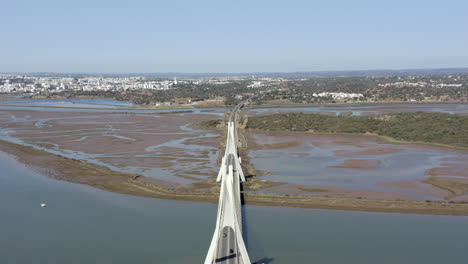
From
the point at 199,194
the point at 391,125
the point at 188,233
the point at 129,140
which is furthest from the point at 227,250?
the point at 391,125

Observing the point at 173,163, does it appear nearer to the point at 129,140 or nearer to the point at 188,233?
the point at 129,140

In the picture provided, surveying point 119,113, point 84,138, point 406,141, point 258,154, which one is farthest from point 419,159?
point 119,113

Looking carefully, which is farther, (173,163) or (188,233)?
(173,163)

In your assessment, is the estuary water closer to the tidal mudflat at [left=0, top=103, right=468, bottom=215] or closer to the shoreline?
the shoreline

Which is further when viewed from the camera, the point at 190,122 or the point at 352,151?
the point at 190,122

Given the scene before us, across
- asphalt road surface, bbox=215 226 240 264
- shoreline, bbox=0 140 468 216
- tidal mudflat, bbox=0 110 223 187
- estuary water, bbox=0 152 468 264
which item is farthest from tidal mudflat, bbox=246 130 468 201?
asphalt road surface, bbox=215 226 240 264

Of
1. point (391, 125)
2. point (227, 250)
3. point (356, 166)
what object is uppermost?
point (391, 125)

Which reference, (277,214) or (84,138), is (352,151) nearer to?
(277,214)
